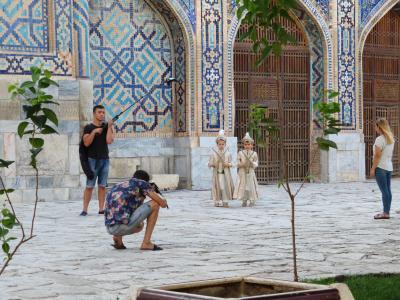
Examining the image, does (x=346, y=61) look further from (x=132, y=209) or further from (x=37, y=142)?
(x=37, y=142)

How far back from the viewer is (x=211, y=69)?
1633cm

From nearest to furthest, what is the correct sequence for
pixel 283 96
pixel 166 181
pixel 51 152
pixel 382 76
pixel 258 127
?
pixel 258 127 < pixel 51 152 < pixel 166 181 < pixel 283 96 < pixel 382 76

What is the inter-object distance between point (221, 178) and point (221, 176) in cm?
4

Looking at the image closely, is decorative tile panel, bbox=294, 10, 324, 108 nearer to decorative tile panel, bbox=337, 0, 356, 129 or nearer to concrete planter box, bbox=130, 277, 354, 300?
decorative tile panel, bbox=337, 0, 356, 129

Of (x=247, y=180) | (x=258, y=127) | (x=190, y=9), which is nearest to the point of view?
(x=258, y=127)

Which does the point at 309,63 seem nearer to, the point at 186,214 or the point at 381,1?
the point at 381,1

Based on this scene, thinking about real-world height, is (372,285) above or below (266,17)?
below

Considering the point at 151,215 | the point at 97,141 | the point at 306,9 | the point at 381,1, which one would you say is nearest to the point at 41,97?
the point at 151,215

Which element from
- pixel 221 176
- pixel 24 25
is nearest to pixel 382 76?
pixel 221 176

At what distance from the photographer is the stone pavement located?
6.05 metres

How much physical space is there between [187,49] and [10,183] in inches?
187

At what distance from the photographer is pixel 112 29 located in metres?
15.9

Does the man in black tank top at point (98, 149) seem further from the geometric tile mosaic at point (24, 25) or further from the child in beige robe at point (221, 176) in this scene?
the geometric tile mosaic at point (24, 25)

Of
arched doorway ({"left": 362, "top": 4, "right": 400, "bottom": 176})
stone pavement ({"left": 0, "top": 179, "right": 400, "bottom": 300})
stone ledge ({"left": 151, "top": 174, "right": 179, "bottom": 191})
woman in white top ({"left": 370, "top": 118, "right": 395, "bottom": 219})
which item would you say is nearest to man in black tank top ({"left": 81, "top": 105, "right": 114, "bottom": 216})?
stone pavement ({"left": 0, "top": 179, "right": 400, "bottom": 300})
